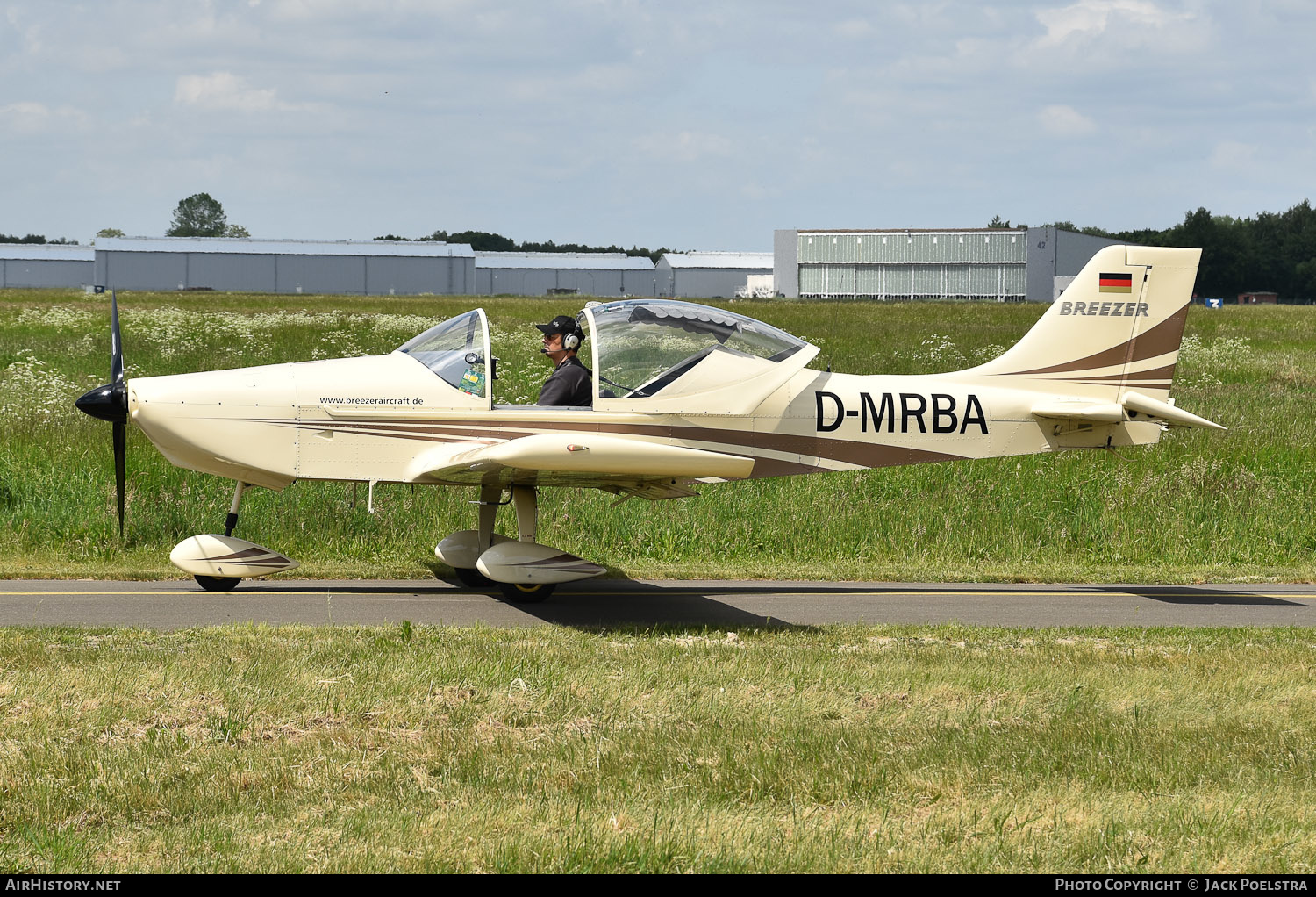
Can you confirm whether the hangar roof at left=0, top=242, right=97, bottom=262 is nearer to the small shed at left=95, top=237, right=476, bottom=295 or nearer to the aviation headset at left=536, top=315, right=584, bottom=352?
the small shed at left=95, top=237, right=476, bottom=295

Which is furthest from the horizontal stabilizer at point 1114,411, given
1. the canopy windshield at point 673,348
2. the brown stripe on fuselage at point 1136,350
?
the canopy windshield at point 673,348

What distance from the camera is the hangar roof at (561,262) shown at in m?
103

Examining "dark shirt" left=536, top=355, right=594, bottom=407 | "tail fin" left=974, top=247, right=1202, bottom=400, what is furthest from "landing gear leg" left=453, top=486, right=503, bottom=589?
"tail fin" left=974, top=247, right=1202, bottom=400

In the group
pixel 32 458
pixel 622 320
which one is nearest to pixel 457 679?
pixel 622 320

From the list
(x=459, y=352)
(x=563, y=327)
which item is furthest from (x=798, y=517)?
(x=459, y=352)

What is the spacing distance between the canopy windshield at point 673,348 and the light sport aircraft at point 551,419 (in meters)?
0.01

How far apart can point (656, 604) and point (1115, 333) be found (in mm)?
4841

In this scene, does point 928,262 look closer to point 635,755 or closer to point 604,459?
point 604,459

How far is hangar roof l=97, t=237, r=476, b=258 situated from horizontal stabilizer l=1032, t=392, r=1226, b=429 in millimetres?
91551

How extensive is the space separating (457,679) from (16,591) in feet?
16.0

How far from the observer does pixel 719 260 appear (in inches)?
4173

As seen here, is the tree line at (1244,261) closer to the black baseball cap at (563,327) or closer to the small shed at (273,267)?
the small shed at (273,267)

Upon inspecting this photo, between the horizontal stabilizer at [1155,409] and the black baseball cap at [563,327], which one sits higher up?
the black baseball cap at [563,327]

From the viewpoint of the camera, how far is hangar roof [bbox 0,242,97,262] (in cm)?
10338
